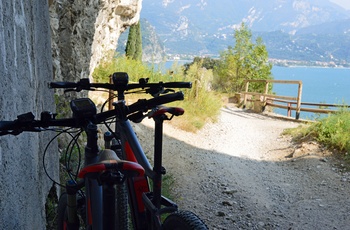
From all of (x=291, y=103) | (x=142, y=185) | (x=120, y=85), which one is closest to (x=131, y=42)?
(x=291, y=103)

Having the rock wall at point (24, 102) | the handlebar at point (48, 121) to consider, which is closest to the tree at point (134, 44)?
the rock wall at point (24, 102)

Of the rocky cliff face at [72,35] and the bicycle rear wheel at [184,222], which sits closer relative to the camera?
the bicycle rear wheel at [184,222]

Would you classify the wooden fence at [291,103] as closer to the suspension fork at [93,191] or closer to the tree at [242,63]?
the tree at [242,63]

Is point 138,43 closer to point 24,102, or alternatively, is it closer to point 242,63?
point 242,63

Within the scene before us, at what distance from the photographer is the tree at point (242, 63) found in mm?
20172

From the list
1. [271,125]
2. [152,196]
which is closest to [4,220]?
[152,196]

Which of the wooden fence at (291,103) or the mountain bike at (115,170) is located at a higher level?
the mountain bike at (115,170)

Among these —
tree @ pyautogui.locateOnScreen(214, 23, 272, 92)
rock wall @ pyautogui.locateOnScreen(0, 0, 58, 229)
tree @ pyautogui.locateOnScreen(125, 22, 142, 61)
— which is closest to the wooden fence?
tree @ pyautogui.locateOnScreen(214, 23, 272, 92)

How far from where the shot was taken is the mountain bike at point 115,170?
3.77ft

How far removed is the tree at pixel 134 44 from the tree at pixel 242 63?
511 cm

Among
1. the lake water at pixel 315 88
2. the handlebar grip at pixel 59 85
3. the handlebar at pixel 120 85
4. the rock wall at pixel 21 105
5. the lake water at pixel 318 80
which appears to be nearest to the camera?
the rock wall at pixel 21 105

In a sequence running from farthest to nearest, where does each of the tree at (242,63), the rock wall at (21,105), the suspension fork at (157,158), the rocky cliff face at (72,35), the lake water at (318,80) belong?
the lake water at (318,80) < the tree at (242,63) < the rocky cliff face at (72,35) < the suspension fork at (157,158) < the rock wall at (21,105)

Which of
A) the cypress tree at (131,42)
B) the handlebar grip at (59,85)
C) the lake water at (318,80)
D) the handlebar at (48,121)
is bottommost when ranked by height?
the lake water at (318,80)

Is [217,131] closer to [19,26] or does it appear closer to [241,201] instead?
[241,201]
